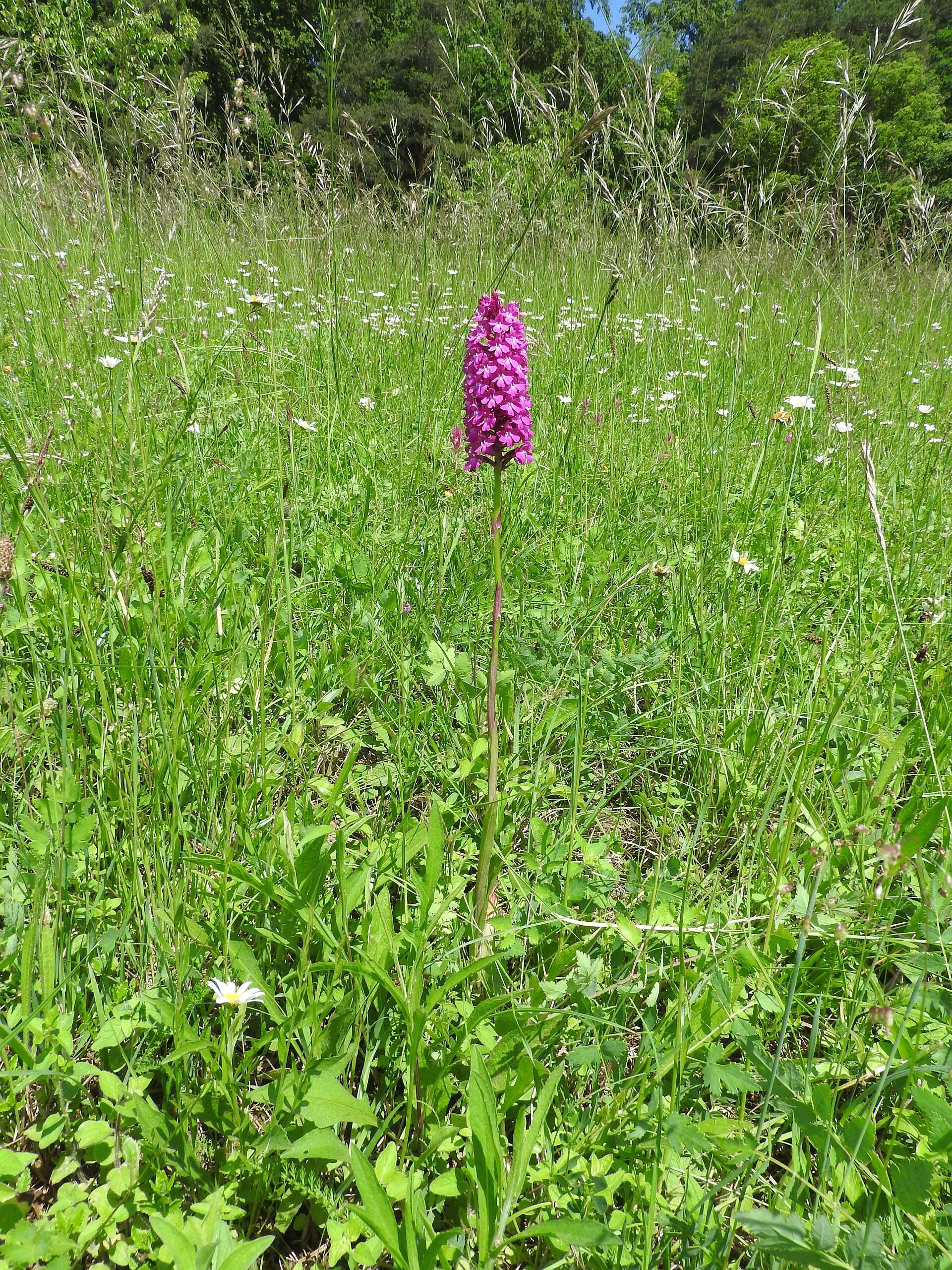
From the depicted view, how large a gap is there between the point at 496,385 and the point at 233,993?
0.87 meters

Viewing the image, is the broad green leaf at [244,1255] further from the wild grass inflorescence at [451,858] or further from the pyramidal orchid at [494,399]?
the pyramidal orchid at [494,399]

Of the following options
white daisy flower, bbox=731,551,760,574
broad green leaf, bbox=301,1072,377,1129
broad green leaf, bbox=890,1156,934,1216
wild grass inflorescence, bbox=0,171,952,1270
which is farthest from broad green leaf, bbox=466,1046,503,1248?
white daisy flower, bbox=731,551,760,574

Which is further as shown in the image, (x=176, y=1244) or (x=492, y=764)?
(x=492, y=764)

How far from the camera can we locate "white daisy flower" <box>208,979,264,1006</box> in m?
0.87

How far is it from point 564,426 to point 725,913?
1.97 metres

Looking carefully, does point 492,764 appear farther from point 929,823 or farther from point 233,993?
point 929,823

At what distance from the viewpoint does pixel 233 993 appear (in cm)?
89

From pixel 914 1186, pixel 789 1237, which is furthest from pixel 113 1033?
pixel 914 1186

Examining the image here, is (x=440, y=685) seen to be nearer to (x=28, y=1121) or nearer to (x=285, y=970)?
(x=285, y=970)

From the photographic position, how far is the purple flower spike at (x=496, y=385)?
1.05 meters

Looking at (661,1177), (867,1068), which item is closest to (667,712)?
(867,1068)

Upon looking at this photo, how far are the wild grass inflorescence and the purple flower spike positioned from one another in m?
0.38

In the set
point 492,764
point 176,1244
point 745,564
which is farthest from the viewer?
point 745,564

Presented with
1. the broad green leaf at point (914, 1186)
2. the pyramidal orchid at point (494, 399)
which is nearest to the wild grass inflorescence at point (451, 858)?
the broad green leaf at point (914, 1186)
